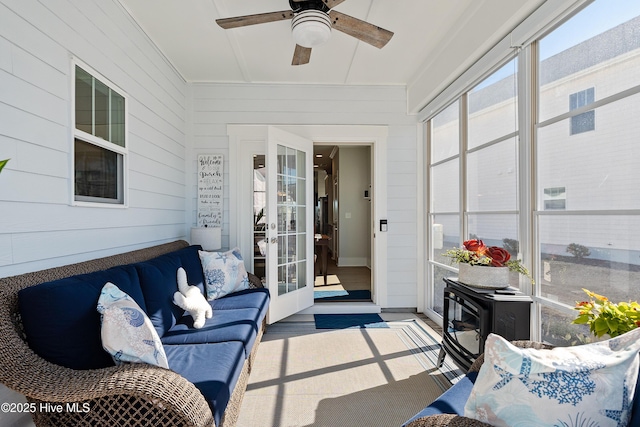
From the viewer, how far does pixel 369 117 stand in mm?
4258

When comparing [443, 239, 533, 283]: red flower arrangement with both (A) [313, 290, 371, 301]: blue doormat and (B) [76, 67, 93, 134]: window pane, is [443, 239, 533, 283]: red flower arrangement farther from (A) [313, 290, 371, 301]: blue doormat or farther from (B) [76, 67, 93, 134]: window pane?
(B) [76, 67, 93, 134]: window pane

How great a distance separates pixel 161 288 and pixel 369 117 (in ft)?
10.3

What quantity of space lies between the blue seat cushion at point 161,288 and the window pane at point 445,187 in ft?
8.36

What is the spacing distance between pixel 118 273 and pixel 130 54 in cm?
188

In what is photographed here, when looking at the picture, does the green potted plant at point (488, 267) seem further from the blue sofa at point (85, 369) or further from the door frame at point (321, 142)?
the door frame at point (321, 142)

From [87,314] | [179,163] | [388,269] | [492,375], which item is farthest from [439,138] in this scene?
[87,314]

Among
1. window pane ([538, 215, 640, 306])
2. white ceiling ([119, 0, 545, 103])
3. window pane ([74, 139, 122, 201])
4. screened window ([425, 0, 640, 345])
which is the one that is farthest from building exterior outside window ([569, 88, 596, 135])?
window pane ([74, 139, 122, 201])

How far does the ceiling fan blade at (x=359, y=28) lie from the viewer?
7.60 ft

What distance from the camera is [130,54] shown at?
9.00ft

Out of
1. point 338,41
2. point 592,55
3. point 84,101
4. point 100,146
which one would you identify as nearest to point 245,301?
point 100,146

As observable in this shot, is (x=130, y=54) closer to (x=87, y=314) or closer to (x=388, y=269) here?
(x=87, y=314)

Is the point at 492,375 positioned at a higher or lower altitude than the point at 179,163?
lower

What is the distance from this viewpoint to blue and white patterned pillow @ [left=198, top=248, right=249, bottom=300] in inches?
119

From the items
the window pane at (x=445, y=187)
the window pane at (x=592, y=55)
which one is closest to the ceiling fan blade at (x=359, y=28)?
the window pane at (x=592, y=55)
